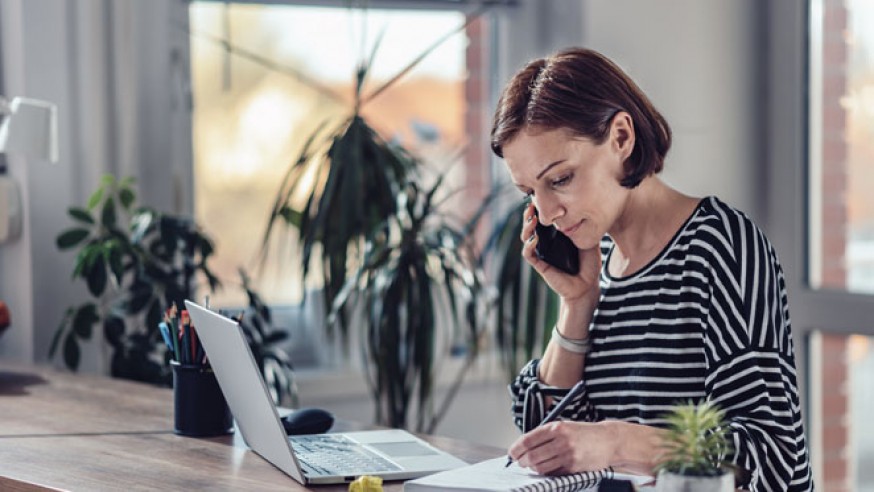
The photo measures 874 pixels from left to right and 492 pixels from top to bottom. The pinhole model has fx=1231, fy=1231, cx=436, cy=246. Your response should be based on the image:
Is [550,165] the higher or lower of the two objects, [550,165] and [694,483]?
the higher

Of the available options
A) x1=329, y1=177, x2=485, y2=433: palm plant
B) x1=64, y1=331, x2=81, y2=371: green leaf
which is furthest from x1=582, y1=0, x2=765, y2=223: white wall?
x1=64, y1=331, x2=81, y2=371: green leaf

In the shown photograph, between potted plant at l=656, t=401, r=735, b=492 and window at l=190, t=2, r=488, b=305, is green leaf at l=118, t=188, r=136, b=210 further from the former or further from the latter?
potted plant at l=656, t=401, r=735, b=492

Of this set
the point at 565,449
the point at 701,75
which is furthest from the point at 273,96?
the point at 565,449

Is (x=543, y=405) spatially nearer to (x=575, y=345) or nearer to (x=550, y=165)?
(x=575, y=345)

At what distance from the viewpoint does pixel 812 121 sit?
12.5ft

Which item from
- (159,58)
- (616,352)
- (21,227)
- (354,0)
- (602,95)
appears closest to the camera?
(602,95)

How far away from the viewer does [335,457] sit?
185cm

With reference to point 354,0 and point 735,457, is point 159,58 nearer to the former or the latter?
point 354,0

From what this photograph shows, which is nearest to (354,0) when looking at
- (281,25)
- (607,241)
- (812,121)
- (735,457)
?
(281,25)

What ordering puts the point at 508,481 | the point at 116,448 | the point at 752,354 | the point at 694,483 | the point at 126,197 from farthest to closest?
1. the point at 126,197
2. the point at 116,448
3. the point at 752,354
4. the point at 508,481
5. the point at 694,483

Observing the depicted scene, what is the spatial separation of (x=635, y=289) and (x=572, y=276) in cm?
12

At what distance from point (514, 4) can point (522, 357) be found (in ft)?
3.71

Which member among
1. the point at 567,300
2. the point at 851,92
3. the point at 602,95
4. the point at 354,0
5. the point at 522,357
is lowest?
the point at 522,357

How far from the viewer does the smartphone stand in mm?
2059
